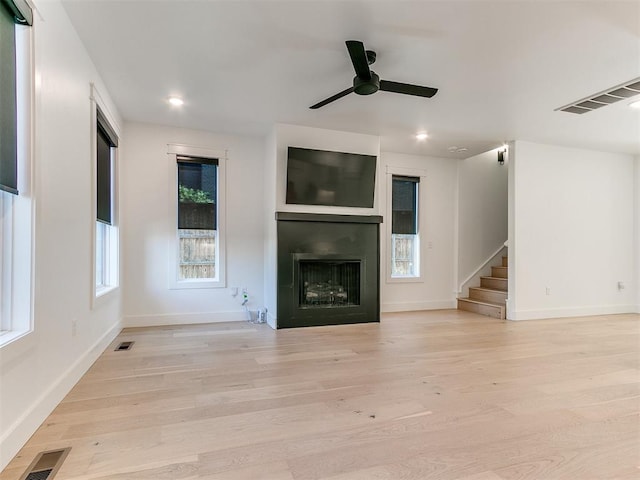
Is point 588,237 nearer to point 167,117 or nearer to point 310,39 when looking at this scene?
point 310,39

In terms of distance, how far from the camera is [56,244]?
2.34 m

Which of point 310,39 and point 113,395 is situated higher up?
point 310,39

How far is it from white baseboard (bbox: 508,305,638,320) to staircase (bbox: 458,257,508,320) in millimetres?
224

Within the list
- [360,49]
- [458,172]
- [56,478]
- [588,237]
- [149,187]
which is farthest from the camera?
[458,172]

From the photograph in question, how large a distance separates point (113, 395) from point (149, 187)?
2.95 m

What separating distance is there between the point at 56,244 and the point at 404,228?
4.91 m

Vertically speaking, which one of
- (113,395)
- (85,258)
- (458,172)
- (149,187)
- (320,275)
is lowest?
(113,395)

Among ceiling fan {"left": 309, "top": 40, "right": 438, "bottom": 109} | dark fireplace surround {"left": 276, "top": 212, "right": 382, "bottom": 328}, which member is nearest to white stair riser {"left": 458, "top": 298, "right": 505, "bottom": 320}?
dark fireplace surround {"left": 276, "top": 212, "right": 382, "bottom": 328}

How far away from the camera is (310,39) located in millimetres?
2697

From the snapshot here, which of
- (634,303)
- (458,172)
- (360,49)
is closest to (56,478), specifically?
(360,49)

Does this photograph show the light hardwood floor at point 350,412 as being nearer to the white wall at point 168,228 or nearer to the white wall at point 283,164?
the white wall at point 168,228

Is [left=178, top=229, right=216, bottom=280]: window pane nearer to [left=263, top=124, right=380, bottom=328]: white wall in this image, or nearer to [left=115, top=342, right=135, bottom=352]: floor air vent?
[left=263, top=124, right=380, bottom=328]: white wall

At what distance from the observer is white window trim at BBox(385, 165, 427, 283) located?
5.94m

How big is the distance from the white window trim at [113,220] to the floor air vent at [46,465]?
1.53 metres
